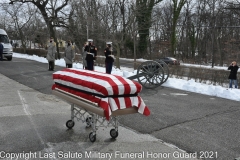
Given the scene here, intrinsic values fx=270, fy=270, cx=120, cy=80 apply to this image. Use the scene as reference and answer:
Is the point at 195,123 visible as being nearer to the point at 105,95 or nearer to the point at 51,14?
the point at 105,95

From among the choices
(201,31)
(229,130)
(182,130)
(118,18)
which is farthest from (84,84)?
(201,31)

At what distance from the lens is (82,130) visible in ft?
17.9

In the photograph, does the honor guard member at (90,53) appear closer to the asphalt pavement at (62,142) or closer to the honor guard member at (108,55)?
the honor guard member at (108,55)

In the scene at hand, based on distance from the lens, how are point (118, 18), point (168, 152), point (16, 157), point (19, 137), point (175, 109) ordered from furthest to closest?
1. point (118, 18)
2. point (175, 109)
3. point (19, 137)
4. point (168, 152)
5. point (16, 157)

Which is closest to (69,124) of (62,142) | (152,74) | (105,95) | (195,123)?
(62,142)

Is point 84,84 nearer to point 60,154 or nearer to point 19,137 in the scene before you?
point 60,154

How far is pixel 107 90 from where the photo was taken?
4180mm

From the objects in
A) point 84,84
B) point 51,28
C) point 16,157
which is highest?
point 51,28

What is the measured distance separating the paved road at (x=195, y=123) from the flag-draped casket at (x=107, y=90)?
1.14 meters

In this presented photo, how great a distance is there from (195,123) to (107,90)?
286 centimetres

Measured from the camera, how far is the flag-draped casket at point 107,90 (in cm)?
422

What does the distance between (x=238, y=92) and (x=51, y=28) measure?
2254 centimetres

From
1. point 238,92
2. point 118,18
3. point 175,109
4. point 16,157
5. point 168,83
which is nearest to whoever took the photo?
point 16,157

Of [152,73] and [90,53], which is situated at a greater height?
[90,53]
